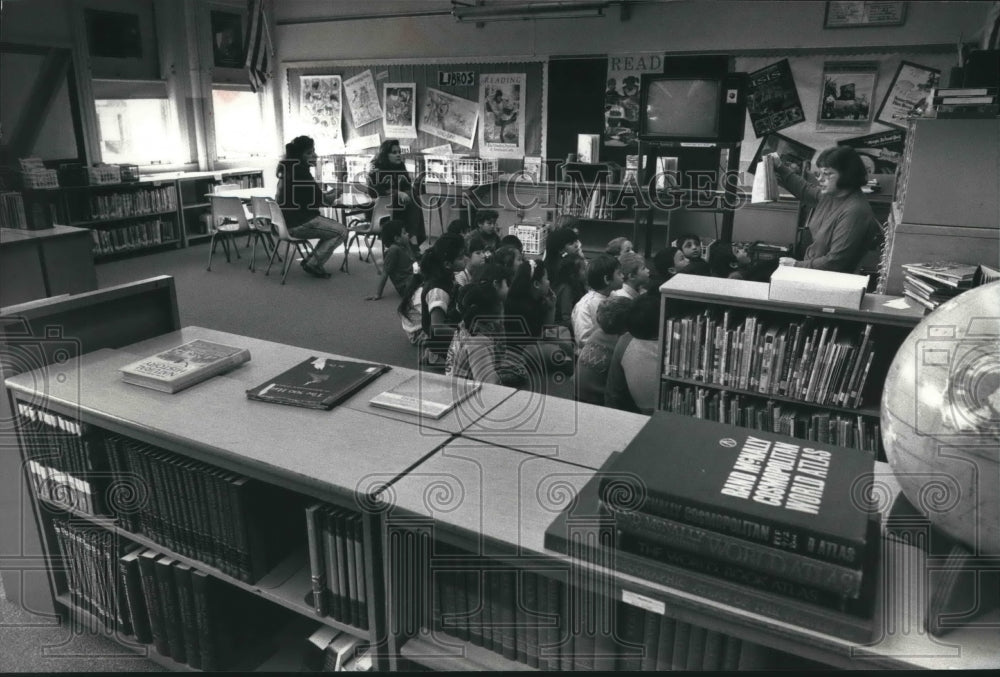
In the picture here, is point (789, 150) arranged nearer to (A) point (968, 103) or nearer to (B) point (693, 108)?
(B) point (693, 108)

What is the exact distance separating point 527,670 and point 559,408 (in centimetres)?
66

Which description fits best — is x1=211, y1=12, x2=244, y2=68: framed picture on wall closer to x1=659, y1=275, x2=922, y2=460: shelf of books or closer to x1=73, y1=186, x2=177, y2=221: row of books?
x1=73, y1=186, x2=177, y2=221: row of books

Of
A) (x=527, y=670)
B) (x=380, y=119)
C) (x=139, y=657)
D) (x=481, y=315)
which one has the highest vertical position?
(x=380, y=119)

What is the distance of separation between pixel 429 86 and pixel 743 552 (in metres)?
9.04

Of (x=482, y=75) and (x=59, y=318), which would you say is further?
(x=482, y=75)

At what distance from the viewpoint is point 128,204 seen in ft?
28.0

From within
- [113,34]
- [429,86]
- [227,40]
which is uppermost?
[227,40]

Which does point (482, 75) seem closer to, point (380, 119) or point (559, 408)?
point (380, 119)

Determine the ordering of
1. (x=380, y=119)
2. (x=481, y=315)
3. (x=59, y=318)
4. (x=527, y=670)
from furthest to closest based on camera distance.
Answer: (x=380, y=119) → (x=481, y=315) → (x=59, y=318) → (x=527, y=670)

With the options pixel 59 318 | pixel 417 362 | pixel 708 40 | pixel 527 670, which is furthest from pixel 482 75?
pixel 527 670

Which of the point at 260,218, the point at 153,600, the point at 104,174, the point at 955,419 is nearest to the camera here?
the point at 955,419

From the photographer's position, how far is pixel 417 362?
511 centimetres

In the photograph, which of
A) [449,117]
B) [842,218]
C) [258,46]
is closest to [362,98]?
[449,117]

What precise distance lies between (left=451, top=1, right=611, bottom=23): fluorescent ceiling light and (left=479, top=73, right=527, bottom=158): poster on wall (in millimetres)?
664
